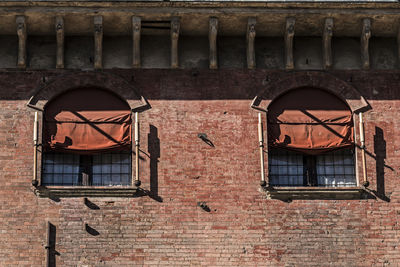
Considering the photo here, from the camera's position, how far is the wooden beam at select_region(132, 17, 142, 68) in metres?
27.9

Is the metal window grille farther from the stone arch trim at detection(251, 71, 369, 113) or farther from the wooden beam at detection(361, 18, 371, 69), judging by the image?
the wooden beam at detection(361, 18, 371, 69)

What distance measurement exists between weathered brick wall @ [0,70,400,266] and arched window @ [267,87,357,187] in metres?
0.60

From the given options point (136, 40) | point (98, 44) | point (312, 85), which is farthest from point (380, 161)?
point (98, 44)

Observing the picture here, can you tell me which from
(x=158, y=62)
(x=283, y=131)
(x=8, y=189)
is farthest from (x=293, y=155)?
(x=8, y=189)

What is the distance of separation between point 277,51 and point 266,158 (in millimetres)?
3405

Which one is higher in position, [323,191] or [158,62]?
[158,62]

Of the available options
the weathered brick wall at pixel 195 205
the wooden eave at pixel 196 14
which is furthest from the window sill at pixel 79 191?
the wooden eave at pixel 196 14

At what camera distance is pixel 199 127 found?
2780 centimetres

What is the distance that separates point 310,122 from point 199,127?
321cm

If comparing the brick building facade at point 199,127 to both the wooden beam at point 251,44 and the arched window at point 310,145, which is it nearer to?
the wooden beam at point 251,44

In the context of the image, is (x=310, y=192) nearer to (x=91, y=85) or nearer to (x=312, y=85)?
(x=312, y=85)

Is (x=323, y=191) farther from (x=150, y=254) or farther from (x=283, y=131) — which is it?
(x=150, y=254)

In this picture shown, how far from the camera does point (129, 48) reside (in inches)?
1126

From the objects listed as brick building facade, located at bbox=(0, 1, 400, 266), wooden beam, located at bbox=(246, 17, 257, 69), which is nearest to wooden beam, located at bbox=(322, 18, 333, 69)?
brick building facade, located at bbox=(0, 1, 400, 266)
